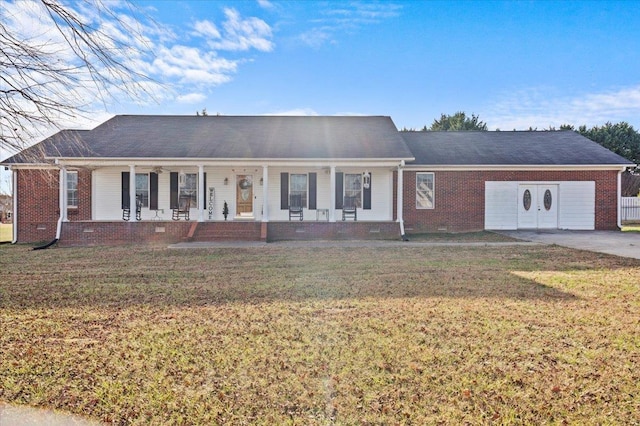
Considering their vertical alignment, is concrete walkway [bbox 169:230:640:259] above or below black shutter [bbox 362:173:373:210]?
below

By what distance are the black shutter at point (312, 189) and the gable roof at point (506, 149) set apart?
13.9 ft

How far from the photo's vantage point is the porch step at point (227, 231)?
579 inches

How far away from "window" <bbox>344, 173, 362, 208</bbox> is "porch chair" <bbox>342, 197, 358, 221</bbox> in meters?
0.14

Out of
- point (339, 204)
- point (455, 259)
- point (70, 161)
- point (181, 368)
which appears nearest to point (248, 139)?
point (339, 204)

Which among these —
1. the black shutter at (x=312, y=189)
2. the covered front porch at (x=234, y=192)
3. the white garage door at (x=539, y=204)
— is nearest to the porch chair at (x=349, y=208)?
the covered front porch at (x=234, y=192)

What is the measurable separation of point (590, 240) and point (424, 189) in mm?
6366

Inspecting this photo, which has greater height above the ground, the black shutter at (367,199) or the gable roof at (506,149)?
the gable roof at (506,149)

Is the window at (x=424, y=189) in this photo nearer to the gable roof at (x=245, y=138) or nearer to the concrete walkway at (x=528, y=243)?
the gable roof at (x=245, y=138)

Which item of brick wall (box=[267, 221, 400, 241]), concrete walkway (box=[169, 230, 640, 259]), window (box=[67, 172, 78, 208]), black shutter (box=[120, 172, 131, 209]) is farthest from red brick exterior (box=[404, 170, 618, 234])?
window (box=[67, 172, 78, 208])

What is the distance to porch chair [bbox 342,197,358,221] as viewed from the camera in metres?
16.8

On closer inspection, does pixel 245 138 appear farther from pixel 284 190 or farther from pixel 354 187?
A: pixel 354 187

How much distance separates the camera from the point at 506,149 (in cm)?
1908

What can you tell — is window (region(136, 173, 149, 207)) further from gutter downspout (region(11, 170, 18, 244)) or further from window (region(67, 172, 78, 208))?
gutter downspout (region(11, 170, 18, 244))

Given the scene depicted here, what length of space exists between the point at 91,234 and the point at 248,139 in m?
7.11
